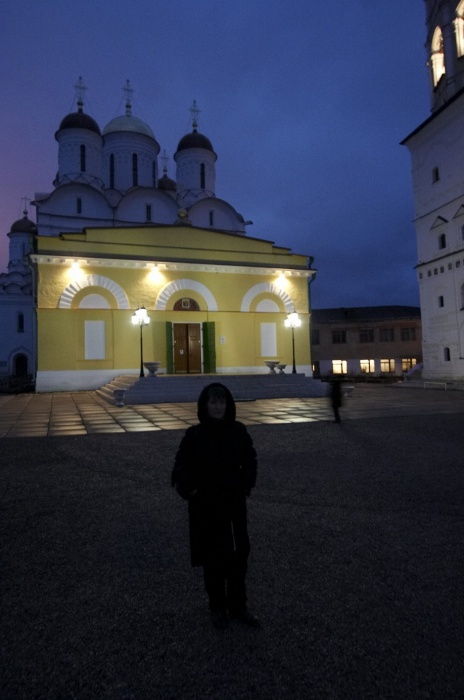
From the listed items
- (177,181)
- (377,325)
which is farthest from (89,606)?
(377,325)

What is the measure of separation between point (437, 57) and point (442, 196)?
8866mm

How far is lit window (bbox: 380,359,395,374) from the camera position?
4544 cm

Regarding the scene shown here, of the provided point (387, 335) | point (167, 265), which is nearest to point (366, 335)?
point (387, 335)

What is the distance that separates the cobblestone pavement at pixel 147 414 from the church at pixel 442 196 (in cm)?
Result: 1093

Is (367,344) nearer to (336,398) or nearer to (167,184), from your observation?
(167,184)

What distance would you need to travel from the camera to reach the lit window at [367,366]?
45625 millimetres

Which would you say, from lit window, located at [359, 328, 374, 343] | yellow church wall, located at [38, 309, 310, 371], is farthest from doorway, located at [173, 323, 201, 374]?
lit window, located at [359, 328, 374, 343]

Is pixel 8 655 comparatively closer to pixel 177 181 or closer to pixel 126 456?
pixel 126 456

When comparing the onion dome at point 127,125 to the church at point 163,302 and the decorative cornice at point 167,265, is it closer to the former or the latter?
the church at point 163,302

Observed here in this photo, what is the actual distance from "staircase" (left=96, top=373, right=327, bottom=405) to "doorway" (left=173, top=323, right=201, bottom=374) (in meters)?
3.32

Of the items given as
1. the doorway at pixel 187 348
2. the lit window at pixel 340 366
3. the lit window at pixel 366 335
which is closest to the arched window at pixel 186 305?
the doorway at pixel 187 348

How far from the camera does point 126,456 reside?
22.9 feet

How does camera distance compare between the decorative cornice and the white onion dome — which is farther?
the white onion dome

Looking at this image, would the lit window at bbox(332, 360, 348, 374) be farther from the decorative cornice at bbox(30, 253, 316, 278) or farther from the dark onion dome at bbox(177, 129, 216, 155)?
the dark onion dome at bbox(177, 129, 216, 155)
